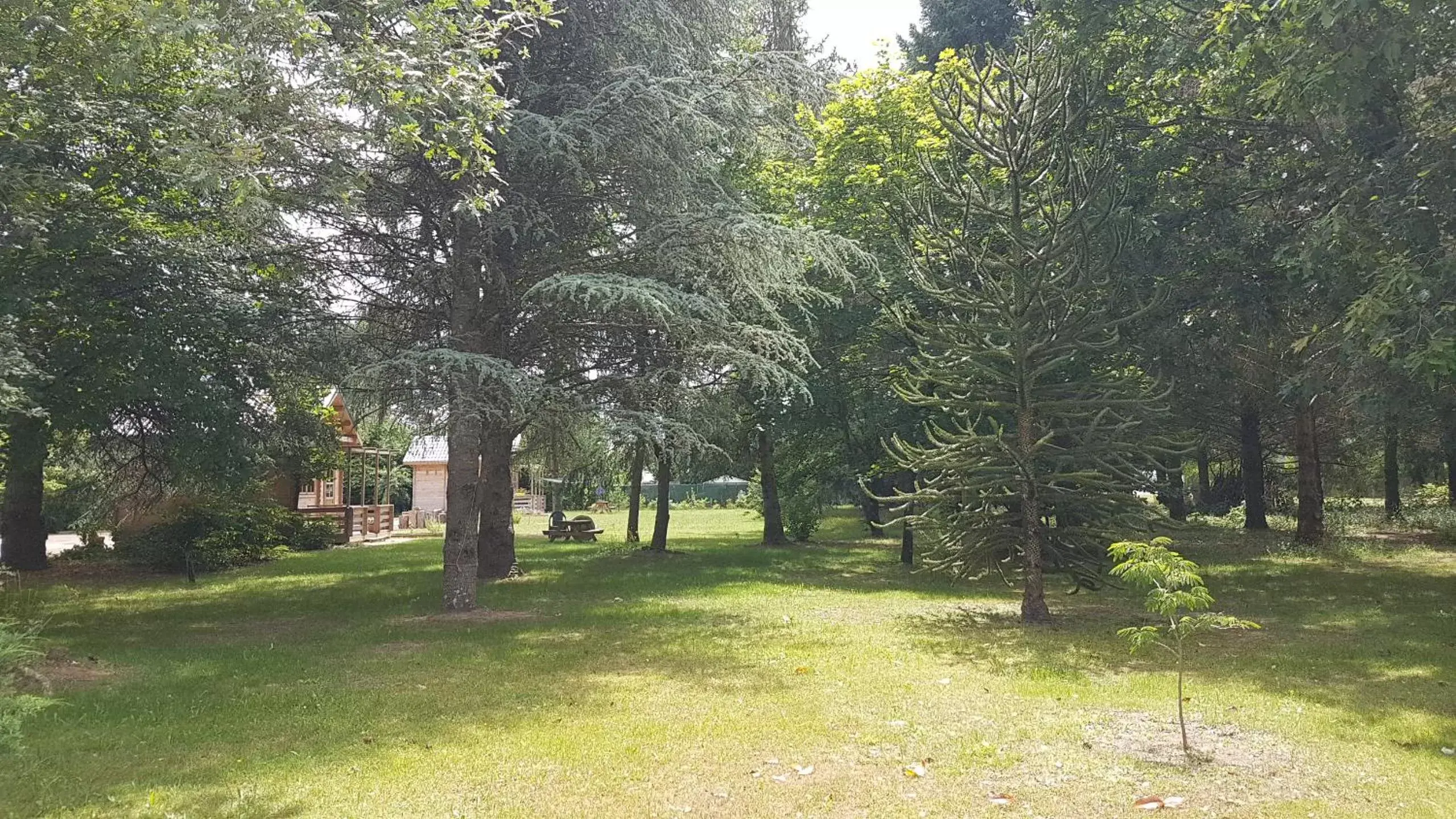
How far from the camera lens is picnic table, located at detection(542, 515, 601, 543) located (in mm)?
28609

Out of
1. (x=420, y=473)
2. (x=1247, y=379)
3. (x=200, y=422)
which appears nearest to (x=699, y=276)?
(x=200, y=422)

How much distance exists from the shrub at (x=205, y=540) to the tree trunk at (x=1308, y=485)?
24.4m

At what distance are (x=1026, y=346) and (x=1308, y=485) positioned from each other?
1482cm

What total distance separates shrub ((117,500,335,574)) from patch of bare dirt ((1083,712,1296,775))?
18.0 metres

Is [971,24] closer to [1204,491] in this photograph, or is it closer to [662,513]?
[1204,491]

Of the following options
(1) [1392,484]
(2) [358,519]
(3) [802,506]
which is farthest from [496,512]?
(1) [1392,484]

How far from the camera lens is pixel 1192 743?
6.02 meters

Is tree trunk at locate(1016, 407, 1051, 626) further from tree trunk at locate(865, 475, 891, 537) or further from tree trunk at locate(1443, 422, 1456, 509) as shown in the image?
tree trunk at locate(865, 475, 891, 537)

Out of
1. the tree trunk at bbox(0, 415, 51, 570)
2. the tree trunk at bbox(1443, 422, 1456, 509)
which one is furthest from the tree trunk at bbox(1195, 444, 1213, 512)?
the tree trunk at bbox(0, 415, 51, 570)

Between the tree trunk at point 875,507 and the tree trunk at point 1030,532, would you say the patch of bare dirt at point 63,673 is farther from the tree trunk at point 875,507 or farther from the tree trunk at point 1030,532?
the tree trunk at point 875,507

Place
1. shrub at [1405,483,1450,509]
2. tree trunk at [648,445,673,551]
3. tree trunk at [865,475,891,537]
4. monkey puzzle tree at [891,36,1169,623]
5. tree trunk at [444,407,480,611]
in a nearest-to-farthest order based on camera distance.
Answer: monkey puzzle tree at [891,36,1169,623] < tree trunk at [444,407,480,611] < tree trunk at [648,445,673,551] < tree trunk at [865,475,891,537] < shrub at [1405,483,1450,509]

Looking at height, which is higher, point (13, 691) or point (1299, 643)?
point (13, 691)

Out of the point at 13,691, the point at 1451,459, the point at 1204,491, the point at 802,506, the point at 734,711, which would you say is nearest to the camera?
the point at 13,691

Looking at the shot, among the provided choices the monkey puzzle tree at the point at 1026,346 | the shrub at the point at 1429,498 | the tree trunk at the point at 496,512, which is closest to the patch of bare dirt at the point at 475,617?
the tree trunk at the point at 496,512
